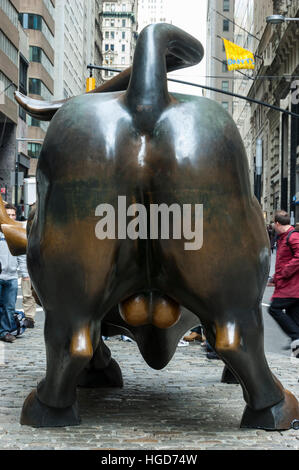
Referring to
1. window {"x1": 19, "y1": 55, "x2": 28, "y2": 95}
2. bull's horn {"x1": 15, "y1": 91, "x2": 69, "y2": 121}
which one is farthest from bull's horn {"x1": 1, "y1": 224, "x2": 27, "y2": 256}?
window {"x1": 19, "y1": 55, "x2": 28, "y2": 95}

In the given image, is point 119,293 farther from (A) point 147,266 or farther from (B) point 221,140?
(B) point 221,140

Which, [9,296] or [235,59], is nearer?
[9,296]

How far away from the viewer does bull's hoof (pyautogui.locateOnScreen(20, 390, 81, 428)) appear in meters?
4.45

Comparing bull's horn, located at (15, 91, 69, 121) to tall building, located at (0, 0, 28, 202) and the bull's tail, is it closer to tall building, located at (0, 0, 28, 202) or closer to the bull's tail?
the bull's tail

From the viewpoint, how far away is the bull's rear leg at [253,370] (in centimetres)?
422

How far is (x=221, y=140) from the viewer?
418 cm

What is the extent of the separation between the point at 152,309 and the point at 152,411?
1.07 metres

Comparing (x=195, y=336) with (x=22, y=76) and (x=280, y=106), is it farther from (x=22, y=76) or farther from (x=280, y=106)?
(x=22, y=76)

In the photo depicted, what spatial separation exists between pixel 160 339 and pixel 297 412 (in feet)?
3.42

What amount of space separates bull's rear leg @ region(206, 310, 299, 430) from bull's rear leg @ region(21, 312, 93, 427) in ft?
2.62

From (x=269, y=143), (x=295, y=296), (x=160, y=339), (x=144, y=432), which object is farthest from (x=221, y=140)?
(x=269, y=143)

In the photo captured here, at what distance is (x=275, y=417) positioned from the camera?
4418 mm

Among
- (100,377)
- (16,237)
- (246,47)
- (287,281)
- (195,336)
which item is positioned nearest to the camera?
(16,237)

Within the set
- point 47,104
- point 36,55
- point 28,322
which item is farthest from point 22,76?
point 47,104
